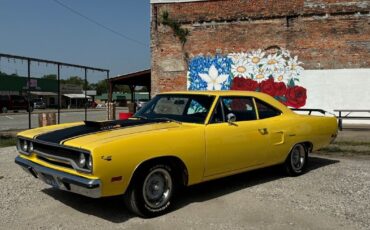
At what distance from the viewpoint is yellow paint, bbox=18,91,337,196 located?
174 inches

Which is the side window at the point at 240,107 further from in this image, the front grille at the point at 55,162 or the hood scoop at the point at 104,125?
the front grille at the point at 55,162

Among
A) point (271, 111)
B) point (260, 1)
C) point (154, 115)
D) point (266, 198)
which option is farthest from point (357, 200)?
point (260, 1)

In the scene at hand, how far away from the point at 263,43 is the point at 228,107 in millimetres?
11447

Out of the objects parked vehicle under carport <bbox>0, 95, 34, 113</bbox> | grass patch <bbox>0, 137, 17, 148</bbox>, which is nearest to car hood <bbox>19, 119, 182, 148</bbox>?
grass patch <bbox>0, 137, 17, 148</bbox>

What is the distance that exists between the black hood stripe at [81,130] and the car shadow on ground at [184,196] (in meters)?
0.91

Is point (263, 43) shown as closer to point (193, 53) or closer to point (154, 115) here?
point (193, 53)

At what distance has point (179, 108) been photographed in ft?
19.9

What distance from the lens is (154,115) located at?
6.09m

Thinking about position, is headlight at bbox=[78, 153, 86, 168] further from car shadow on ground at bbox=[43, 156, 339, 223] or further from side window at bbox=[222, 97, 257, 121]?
side window at bbox=[222, 97, 257, 121]

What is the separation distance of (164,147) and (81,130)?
3.56 ft

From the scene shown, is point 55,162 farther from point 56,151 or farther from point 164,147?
point 164,147

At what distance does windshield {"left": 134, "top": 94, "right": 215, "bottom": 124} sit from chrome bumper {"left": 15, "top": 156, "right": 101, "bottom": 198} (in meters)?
1.69

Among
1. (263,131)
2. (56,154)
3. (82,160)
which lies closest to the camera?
(82,160)

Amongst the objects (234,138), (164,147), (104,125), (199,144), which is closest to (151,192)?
(164,147)
